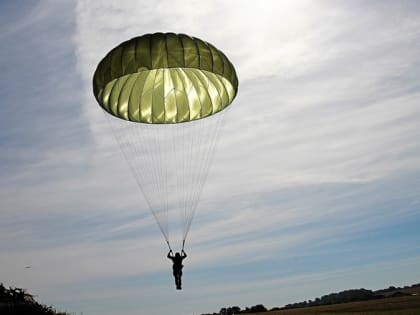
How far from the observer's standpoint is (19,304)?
22.5 meters

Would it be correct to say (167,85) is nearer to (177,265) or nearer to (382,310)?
(177,265)

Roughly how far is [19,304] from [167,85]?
39.7ft

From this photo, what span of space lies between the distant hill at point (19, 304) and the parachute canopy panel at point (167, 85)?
935cm

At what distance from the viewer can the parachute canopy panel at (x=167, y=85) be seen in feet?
75.5

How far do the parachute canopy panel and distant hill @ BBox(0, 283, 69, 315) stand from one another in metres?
9.35

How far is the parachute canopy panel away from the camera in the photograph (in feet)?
75.5

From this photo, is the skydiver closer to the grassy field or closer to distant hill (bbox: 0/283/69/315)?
distant hill (bbox: 0/283/69/315)

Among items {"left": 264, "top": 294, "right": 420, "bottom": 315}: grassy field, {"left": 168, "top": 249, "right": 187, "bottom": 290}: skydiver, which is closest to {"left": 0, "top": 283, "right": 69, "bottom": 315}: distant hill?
{"left": 168, "top": 249, "right": 187, "bottom": 290}: skydiver

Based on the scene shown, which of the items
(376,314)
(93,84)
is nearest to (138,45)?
(93,84)

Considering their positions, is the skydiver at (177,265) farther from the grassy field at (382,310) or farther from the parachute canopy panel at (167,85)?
the grassy field at (382,310)

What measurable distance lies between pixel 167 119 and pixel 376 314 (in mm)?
18647

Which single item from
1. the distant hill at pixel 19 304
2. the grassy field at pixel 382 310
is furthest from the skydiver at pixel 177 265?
the grassy field at pixel 382 310

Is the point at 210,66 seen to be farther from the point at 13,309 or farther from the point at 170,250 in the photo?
the point at 13,309

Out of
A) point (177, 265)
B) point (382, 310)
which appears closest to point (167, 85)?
point (177, 265)
